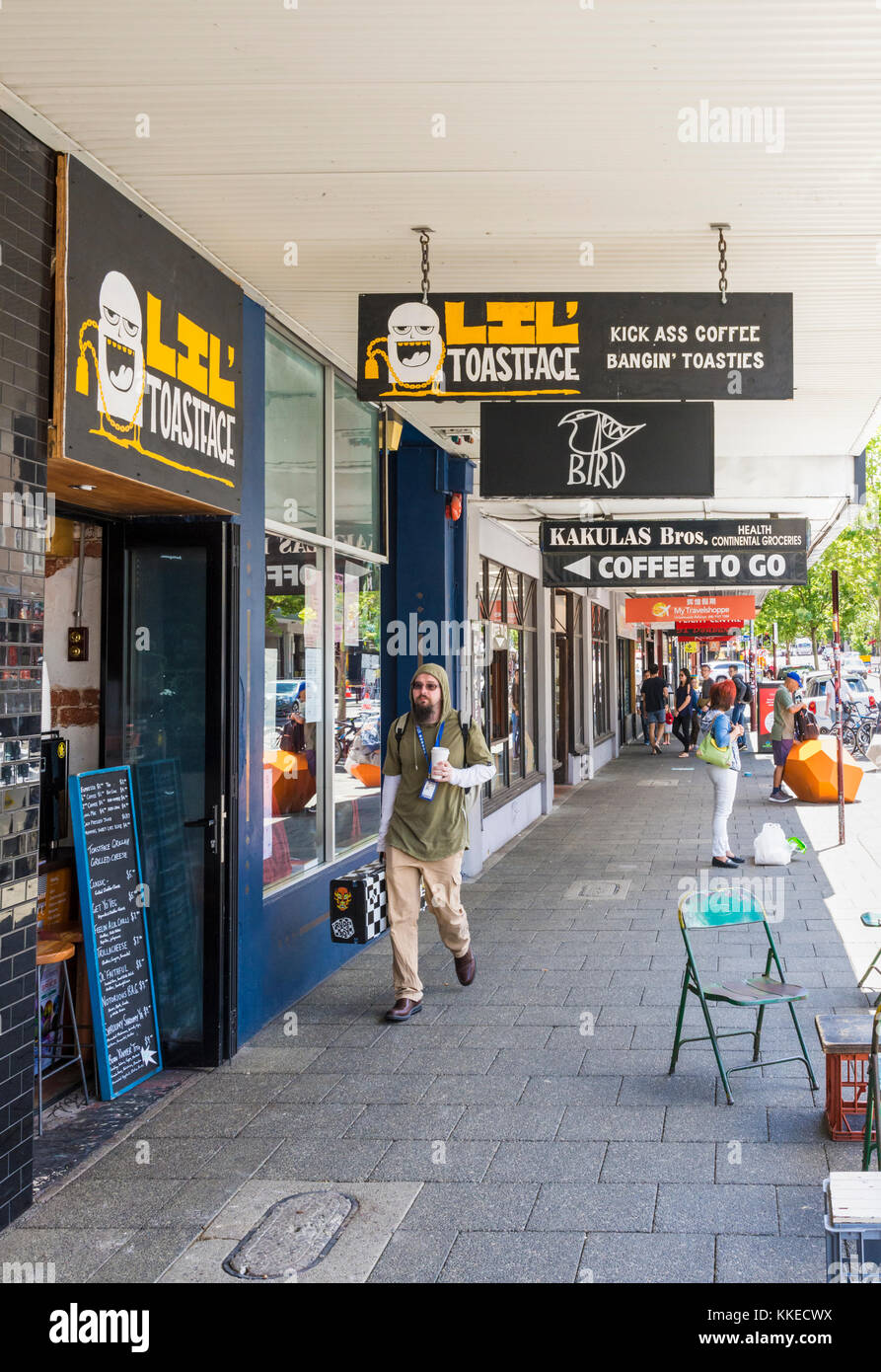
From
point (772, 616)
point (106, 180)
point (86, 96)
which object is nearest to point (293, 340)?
point (106, 180)

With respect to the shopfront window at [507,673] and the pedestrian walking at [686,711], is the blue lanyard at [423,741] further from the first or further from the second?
the pedestrian walking at [686,711]

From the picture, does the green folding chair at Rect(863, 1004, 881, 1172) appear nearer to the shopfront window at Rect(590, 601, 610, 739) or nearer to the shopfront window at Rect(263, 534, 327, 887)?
the shopfront window at Rect(263, 534, 327, 887)

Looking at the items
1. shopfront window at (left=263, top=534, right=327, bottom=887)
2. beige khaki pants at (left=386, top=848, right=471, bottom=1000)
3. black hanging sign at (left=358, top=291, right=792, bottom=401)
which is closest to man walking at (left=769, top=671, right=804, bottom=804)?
shopfront window at (left=263, top=534, right=327, bottom=887)

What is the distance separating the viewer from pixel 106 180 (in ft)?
15.1

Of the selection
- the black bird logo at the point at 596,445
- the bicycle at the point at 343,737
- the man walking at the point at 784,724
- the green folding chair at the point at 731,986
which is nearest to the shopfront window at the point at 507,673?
the bicycle at the point at 343,737

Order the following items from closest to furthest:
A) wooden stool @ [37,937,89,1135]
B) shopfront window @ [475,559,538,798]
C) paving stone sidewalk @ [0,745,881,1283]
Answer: paving stone sidewalk @ [0,745,881,1283] → wooden stool @ [37,937,89,1135] → shopfront window @ [475,559,538,798]

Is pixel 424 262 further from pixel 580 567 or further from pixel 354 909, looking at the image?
pixel 580 567

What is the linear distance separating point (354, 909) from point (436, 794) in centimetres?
89

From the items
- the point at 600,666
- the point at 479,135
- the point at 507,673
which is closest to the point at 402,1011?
the point at 479,135

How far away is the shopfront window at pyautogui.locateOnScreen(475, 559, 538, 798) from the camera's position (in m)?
12.0

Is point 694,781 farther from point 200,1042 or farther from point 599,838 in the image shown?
point 200,1042

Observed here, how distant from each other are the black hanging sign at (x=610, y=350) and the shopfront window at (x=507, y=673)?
6.24m

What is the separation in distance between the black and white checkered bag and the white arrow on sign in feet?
16.3

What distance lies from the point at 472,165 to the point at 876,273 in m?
2.37
